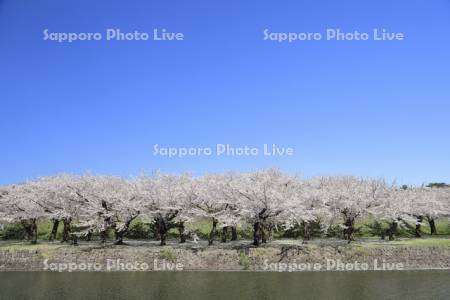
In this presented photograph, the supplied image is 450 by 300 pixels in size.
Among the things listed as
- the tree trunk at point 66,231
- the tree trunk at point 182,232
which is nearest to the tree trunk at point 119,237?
the tree trunk at point 66,231

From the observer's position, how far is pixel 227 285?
96.7 feet

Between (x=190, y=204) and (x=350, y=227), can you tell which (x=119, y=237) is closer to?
(x=190, y=204)

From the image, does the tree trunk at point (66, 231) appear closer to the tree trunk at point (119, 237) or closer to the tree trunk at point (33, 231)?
the tree trunk at point (33, 231)

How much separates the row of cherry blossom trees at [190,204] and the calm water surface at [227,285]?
874cm

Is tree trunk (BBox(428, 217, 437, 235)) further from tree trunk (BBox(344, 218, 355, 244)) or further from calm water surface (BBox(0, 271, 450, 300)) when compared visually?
calm water surface (BBox(0, 271, 450, 300))

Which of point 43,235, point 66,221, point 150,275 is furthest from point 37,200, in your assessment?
point 150,275

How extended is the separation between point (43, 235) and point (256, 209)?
2943cm

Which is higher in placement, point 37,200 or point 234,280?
point 37,200

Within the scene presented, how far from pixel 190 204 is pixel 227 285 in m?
16.8

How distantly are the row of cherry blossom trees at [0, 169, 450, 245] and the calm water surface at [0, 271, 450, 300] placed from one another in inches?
344

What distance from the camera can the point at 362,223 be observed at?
59031 mm

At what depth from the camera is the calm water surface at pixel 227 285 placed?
25938mm

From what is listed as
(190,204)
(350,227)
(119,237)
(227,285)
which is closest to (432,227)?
(350,227)

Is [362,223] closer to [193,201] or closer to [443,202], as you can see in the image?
[443,202]
